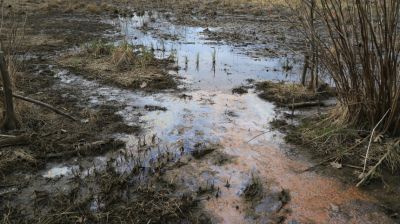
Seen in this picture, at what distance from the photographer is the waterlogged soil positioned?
3723mm

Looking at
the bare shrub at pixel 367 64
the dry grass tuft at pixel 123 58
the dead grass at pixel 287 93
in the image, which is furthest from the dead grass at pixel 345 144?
the dry grass tuft at pixel 123 58

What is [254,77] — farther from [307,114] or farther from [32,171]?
[32,171]

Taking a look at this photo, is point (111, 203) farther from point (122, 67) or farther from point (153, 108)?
point (122, 67)

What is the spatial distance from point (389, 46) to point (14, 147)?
4.43 meters

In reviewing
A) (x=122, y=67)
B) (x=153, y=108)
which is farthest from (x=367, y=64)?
(x=122, y=67)

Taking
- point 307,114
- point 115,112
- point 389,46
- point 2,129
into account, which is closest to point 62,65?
point 115,112

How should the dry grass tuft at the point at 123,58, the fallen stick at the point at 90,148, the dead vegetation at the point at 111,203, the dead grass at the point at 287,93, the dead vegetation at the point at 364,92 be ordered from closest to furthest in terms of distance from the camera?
the dead vegetation at the point at 111,203 < the dead vegetation at the point at 364,92 < the fallen stick at the point at 90,148 < the dead grass at the point at 287,93 < the dry grass tuft at the point at 123,58

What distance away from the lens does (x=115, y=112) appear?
609 cm

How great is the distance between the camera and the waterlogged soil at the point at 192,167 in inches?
147

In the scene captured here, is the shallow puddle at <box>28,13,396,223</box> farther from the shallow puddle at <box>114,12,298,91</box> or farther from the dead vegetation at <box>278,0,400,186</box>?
the dead vegetation at <box>278,0,400,186</box>

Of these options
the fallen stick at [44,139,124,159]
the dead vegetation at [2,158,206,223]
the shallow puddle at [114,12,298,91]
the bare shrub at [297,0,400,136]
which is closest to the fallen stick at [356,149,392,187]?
the bare shrub at [297,0,400,136]

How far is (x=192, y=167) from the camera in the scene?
14.8ft

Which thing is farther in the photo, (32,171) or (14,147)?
(14,147)

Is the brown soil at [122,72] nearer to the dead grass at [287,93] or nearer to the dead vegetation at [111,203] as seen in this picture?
the dead grass at [287,93]
